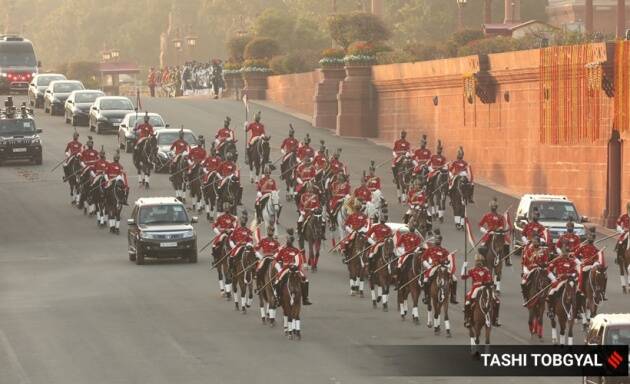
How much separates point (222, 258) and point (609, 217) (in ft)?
60.7

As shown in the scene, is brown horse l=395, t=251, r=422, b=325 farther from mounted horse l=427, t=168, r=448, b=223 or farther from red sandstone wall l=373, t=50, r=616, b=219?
red sandstone wall l=373, t=50, r=616, b=219

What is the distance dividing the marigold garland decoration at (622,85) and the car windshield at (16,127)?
21.7 meters

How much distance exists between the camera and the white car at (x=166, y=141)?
2405 inches

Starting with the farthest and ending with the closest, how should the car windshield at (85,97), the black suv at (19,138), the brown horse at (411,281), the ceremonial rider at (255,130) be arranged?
the car windshield at (85,97) < the black suv at (19,138) < the ceremonial rider at (255,130) < the brown horse at (411,281)

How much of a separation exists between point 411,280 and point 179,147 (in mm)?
20305

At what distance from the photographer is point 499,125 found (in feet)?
211

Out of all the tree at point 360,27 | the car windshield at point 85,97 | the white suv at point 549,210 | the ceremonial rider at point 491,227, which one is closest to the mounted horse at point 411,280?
the ceremonial rider at point 491,227

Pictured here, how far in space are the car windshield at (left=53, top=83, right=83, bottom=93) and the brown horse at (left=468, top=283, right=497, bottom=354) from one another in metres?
52.3

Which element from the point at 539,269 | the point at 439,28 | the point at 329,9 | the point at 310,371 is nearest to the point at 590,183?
the point at 539,269

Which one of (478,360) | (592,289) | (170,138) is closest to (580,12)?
(170,138)

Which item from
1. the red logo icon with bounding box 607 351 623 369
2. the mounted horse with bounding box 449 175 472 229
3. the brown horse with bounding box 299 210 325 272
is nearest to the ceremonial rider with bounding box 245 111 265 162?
the mounted horse with bounding box 449 175 472 229

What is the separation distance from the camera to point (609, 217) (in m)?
54.6

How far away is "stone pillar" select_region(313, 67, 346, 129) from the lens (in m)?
78.4

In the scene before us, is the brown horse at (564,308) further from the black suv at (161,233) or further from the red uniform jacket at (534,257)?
the black suv at (161,233)
